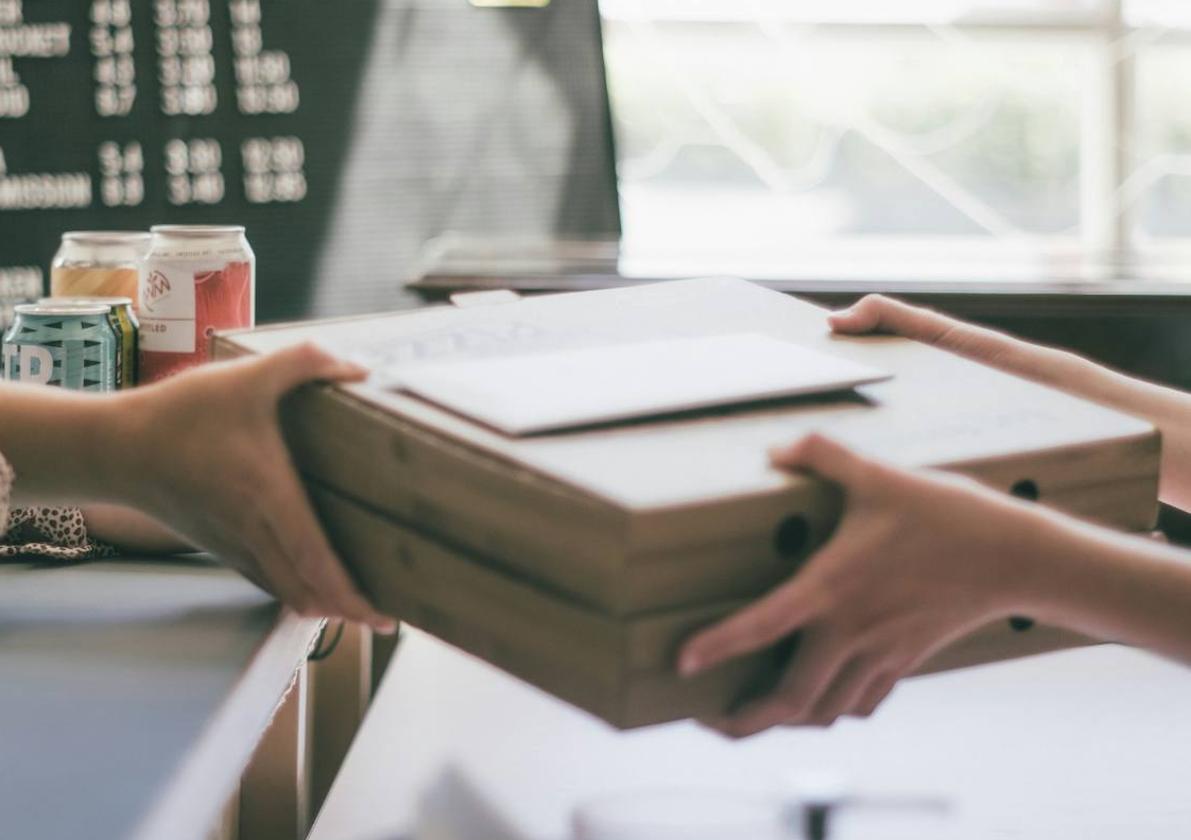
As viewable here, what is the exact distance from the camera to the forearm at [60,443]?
0.79 m

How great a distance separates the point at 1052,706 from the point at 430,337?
2.39ft

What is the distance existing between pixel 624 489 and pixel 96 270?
2.38 feet

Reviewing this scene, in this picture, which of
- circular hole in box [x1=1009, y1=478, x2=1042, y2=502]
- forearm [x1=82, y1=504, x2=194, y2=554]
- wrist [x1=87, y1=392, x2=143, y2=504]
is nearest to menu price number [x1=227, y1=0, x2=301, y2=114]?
forearm [x1=82, y1=504, x2=194, y2=554]

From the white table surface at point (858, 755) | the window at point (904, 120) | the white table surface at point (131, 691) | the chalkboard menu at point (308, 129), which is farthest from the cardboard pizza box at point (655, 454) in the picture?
the window at point (904, 120)

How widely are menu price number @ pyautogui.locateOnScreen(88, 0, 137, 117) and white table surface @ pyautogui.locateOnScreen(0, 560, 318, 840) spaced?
1226 mm

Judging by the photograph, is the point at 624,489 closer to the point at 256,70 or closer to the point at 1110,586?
the point at 1110,586

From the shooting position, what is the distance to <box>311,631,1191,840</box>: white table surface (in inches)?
39.0

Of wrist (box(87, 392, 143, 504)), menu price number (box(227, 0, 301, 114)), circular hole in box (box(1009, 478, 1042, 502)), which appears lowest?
circular hole in box (box(1009, 478, 1042, 502))

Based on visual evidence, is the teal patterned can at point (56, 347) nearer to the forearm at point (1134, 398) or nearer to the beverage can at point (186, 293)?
the beverage can at point (186, 293)

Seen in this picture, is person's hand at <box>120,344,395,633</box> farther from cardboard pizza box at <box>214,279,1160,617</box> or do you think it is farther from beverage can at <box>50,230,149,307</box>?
beverage can at <box>50,230,149,307</box>

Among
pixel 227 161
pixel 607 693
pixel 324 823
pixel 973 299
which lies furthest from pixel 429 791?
pixel 227 161

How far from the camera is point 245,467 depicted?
2.36 feet

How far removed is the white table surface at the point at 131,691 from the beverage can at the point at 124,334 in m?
0.16

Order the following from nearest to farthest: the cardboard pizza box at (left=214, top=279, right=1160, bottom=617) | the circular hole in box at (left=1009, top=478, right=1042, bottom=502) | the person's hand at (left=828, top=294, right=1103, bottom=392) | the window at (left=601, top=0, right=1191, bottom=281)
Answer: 1. the cardboard pizza box at (left=214, top=279, right=1160, bottom=617)
2. the circular hole in box at (left=1009, top=478, right=1042, bottom=502)
3. the person's hand at (left=828, top=294, right=1103, bottom=392)
4. the window at (left=601, top=0, right=1191, bottom=281)
